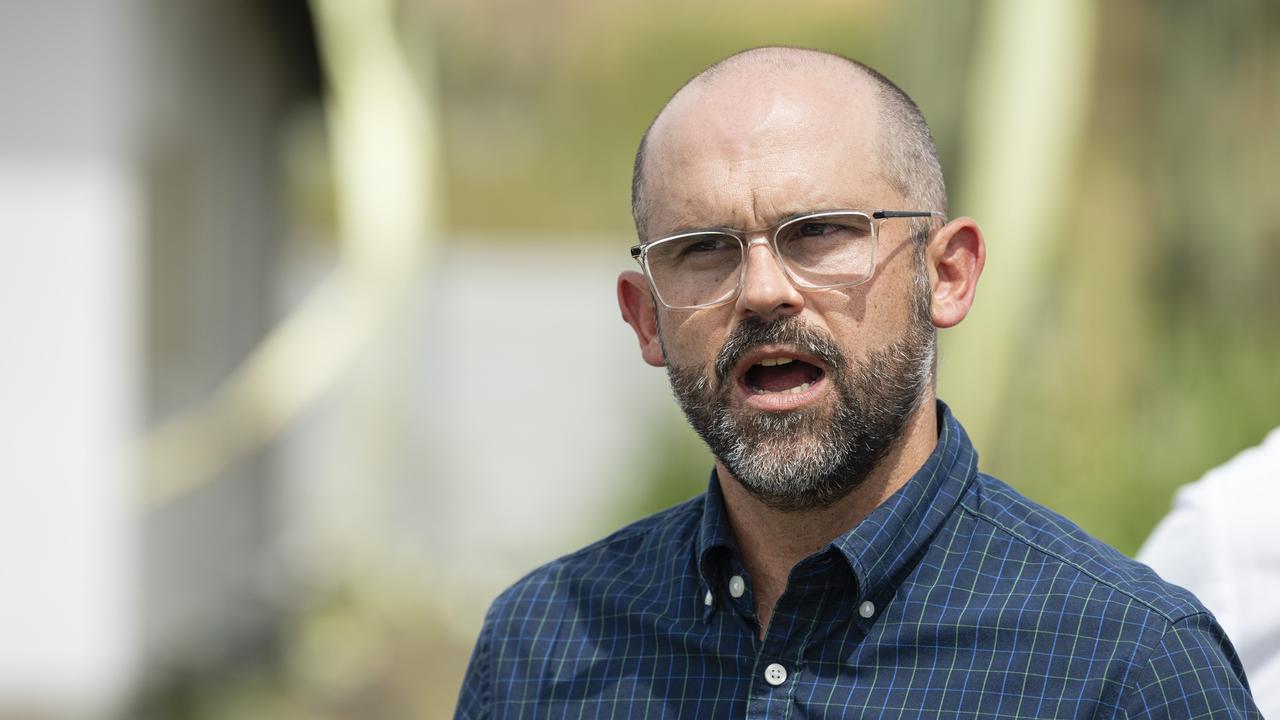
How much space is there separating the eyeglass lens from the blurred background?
2599 millimetres

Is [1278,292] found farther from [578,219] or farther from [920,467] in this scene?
[578,219]

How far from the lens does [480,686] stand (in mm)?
1801

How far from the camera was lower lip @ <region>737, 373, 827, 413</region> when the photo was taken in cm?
156

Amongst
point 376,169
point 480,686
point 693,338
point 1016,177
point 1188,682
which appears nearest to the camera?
point 1188,682

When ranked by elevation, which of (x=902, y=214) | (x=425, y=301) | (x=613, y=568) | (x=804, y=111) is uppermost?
(x=804, y=111)

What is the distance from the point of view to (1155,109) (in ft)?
14.3

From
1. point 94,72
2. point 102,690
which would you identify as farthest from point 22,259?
point 102,690

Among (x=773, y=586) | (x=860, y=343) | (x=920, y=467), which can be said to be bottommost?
(x=773, y=586)

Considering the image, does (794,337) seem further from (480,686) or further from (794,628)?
(480,686)

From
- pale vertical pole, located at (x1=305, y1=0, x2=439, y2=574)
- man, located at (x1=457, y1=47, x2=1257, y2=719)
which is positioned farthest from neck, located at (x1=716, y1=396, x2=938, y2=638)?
pale vertical pole, located at (x1=305, y1=0, x2=439, y2=574)

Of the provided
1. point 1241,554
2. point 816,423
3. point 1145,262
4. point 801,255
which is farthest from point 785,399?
point 1145,262

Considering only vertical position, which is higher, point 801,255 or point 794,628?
point 801,255

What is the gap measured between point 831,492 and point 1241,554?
0.56 m

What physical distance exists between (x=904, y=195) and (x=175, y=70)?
6.11 metres
